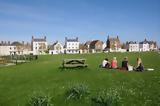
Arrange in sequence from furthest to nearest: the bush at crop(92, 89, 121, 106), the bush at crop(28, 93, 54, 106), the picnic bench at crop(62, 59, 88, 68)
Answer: the picnic bench at crop(62, 59, 88, 68)
the bush at crop(28, 93, 54, 106)
the bush at crop(92, 89, 121, 106)

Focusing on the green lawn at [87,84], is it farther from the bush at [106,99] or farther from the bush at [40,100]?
the bush at [40,100]

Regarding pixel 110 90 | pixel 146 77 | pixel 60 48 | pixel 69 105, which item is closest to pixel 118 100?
pixel 110 90

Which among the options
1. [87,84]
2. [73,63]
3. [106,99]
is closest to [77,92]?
[106,99]

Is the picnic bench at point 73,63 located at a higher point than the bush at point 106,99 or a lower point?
higher

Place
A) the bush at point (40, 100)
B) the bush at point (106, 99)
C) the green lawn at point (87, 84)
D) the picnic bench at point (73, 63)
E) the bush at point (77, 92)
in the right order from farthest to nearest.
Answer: the picnic bench at point (73, 63) < the bush at point (77, 92) < the green lawn at point (87, 84) < the bush at point (40, 100) < the bush at point (106, 99)

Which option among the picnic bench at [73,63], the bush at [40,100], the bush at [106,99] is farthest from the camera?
the picnic bench at [73,63]

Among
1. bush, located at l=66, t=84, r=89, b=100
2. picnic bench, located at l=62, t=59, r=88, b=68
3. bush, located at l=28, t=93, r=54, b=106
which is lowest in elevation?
bush, located at l=28, t=93, r=54, b=106

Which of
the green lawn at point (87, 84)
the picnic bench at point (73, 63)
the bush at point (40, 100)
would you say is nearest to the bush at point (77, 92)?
the green lawn at point (87, 84)

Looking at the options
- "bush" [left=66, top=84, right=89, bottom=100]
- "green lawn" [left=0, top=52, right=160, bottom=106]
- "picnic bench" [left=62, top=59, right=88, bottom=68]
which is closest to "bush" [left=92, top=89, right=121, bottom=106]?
"green lawn" [left=0, top=52, right=160, bottom=106]

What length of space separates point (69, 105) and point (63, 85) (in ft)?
14.7

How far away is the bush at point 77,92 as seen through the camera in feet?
62.4

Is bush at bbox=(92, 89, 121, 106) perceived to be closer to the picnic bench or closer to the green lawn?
the green lawn

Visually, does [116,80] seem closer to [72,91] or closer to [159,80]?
[159,80]

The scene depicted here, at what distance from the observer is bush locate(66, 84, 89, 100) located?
19.0 metres
